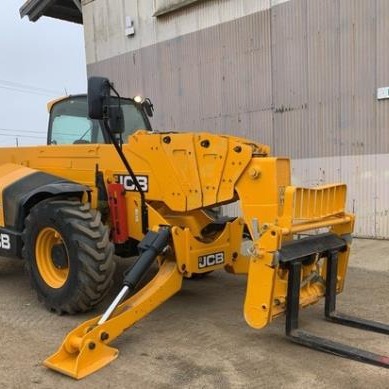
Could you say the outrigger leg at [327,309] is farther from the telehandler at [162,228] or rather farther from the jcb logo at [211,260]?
the jcb logo at [211,260]

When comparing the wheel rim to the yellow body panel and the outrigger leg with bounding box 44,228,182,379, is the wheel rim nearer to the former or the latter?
the yellow body panel

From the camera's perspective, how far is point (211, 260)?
504 cm

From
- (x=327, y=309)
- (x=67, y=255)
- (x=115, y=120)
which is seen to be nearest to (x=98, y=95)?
(x=115, y=120)

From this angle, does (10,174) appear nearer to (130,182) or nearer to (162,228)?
(130,182)

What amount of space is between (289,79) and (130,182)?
5525 mm

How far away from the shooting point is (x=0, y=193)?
5.82 m

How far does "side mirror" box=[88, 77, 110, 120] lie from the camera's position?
14.4 feet

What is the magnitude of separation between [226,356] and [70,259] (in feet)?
5.52

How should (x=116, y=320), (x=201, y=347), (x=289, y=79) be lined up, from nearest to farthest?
(x=116, y=320), (x=201, y=347), (x=289, y=79)

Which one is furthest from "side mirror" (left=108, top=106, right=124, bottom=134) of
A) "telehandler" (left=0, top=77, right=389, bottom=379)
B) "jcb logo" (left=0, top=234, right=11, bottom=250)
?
"jcb logo" (left=0, top=234, right=11, bottom=250)

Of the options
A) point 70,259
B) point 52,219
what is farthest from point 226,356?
point 52,219

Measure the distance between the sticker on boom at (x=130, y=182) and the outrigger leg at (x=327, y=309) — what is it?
1.63 meters

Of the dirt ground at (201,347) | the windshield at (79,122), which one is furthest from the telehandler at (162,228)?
the windshield at (79,122)

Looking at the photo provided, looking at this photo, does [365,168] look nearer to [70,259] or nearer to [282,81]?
[282,81]
